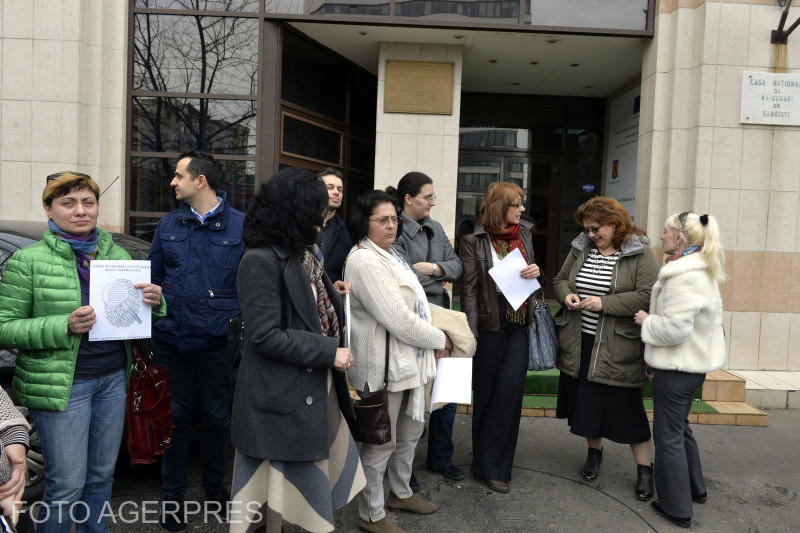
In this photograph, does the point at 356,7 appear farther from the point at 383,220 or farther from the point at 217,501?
the point at 217,501

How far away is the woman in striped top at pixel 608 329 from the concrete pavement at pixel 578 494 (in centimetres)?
35

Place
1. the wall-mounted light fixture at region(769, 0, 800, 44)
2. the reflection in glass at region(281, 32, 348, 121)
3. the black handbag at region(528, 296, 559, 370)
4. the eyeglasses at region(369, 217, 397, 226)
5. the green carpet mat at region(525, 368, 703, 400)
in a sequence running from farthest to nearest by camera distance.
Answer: the reflection in glass at region(281, 32, 348, 121) → the wall-mounted light fixture at region(769, 0, 800, 44) → the green carpet mat at region(525, 368, 703, 400) → the black handbag at region(528, 296, 559, 370) → the eyeglasses at region(369, 217, 397, 226)

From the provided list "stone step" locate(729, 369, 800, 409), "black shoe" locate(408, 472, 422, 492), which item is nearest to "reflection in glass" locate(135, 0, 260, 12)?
"black shoe" locate(408, 472, 422, 492)

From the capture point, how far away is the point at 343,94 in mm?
8992

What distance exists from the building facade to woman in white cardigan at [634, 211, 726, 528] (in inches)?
149

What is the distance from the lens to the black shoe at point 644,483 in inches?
155

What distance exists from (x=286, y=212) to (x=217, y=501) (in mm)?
2103

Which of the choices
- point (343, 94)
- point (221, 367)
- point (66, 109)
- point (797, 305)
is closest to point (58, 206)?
A: point (221, 367)

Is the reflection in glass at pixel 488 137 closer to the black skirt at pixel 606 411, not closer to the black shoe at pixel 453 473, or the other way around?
the black skirt at pixel 606 411

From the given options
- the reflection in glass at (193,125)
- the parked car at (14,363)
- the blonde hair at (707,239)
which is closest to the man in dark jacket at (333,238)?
the parked car at (14,363)

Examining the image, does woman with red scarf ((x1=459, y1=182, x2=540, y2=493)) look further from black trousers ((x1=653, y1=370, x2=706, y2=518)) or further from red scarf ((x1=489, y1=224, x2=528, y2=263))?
black trousers ((x1=653, y1=370, x2=706, y2=518))

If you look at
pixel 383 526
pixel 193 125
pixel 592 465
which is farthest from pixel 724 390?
pixel 193 125

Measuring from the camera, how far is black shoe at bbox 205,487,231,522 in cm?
357

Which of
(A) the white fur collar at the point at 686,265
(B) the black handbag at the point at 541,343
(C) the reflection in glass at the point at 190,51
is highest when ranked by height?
(C) the reflection in glass at the point at 190,51
